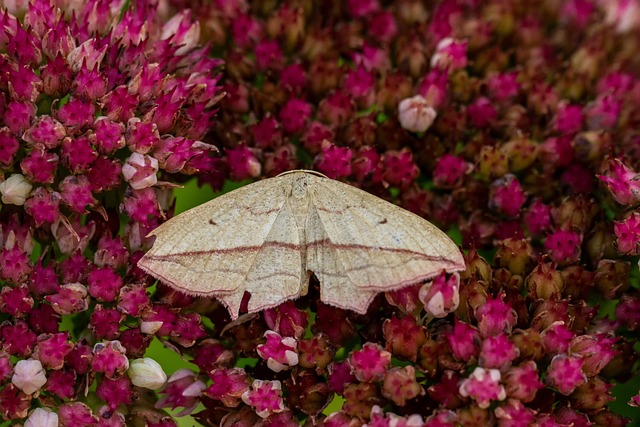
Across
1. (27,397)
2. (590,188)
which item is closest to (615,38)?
(590,188)

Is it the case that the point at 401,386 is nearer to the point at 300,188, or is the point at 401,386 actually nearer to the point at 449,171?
the point at 300,188

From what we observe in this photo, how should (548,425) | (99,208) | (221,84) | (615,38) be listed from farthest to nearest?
(615,38) → (221,84) → (99,208) → (548,425)

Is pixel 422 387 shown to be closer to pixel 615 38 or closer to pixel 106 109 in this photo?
pixel 106 109

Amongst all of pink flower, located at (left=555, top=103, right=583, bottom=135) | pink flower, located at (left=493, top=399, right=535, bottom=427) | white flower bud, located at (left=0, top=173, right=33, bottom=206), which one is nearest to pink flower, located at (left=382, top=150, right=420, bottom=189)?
pink flower, located at (left=555, top=103, right=583, bottom=135)

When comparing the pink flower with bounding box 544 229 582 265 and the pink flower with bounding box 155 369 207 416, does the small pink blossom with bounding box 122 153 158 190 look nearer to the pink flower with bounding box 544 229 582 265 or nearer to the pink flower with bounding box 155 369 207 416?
the pink flower with bounding box 155 369 207 416

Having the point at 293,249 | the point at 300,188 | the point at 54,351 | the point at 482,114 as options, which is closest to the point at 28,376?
the point at 54,351

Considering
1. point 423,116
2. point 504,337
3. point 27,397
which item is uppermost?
point 423,116

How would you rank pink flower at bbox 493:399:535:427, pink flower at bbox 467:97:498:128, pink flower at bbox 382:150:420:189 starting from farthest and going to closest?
1. pink flower at bbox 467:97:498:128
2. pink flower at bbox 382:150:420:189
3. pink flower at bbox 493:399:535:427
